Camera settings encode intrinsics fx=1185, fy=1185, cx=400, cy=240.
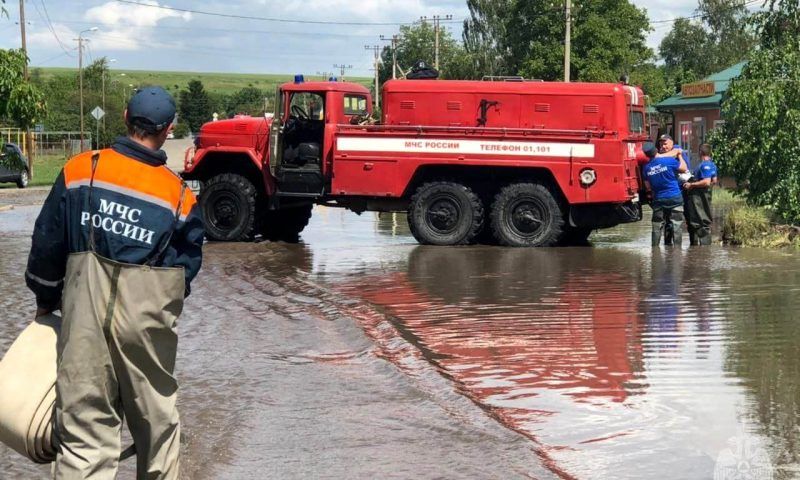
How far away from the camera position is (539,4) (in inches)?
2520

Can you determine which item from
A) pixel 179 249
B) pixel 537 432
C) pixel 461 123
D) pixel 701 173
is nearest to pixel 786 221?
pixel 701 173

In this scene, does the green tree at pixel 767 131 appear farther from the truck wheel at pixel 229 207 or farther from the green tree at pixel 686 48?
the green tree at pixel 686 48

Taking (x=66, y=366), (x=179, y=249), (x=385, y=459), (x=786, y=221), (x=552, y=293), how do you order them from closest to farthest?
1. (x=66, y=366)
2. (x=179, y=249)
3. (x=385, y=459)
4. (x=552, y=293)
5. (x=786, y=221)

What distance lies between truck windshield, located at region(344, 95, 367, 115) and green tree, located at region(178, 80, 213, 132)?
10440 cm

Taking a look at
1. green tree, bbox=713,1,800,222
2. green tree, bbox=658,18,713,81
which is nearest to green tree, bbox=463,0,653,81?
green tree, bbox=658,18,713,81

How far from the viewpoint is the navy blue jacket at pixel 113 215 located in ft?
14.5

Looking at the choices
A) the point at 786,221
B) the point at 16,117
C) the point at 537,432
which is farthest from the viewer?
the point at 786,221

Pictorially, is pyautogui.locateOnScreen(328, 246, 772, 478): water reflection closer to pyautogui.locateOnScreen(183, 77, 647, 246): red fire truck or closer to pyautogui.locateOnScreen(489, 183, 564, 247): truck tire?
pyautogui.locateOnScreen(489, 183, 564, 247): truck tire

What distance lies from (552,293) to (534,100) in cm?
576

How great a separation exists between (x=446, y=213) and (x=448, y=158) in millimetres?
825

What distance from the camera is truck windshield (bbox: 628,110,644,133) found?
57.7 feet

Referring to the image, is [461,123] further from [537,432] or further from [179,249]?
[179,249]

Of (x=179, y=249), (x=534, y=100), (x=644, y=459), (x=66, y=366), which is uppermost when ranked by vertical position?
Answer: (x=534, y=100)

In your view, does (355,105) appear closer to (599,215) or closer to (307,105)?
(307,105)
